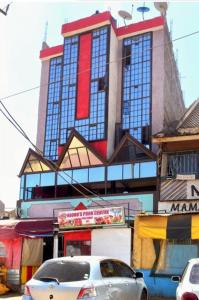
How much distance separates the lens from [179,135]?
74.1ft

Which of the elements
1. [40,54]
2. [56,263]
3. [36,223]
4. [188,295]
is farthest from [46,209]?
[188,295]

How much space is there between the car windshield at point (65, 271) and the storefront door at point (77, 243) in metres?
9.16

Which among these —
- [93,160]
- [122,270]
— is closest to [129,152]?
[93,160]

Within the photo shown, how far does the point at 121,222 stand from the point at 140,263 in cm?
180

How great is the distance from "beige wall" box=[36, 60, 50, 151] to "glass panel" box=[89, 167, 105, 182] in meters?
10.3

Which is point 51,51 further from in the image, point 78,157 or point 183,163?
point 183,163

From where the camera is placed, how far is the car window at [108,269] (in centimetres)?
1028

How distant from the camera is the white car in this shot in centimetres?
804

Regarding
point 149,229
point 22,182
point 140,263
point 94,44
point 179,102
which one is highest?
point 94,44

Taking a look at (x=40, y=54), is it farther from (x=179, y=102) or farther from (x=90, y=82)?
(x=179, y=102)

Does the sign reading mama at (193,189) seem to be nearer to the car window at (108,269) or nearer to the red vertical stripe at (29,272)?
the red vertical stripe at (29,272)

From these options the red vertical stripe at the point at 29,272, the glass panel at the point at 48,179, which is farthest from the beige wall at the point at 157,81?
the red vertical stripe at the point at 29,272

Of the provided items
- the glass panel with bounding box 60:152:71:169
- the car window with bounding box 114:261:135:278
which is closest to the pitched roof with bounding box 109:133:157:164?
the glass panel with bounding box 60:152:71:169

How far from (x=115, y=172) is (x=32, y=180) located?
664 cm
